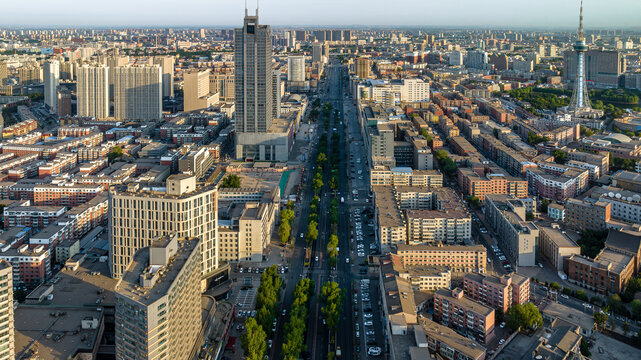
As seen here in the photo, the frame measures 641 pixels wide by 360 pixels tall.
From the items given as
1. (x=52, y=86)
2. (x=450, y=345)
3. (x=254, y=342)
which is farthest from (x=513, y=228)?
(x=52, y=86)

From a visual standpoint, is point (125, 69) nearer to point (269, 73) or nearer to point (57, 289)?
point (269, 73)

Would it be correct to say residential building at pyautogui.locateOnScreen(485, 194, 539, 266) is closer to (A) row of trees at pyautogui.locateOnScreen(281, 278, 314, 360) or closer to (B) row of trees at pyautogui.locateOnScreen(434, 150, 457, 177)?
(B) row of trees at pyautogui.locateOnScreen(434, 150, 457, 177)

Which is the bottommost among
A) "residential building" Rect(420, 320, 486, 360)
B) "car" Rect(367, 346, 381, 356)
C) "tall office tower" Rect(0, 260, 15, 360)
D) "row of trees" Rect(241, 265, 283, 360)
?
"car" Rect(367, 346, 381, 356)

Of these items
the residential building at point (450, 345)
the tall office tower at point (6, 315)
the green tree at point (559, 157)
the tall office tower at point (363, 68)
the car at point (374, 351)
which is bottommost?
the car at point (374, 351)

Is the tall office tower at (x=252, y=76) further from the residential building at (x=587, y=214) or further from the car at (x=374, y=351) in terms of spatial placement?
the car at (x=374, y=351)

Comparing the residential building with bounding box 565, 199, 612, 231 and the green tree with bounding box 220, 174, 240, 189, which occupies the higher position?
the green tree with bounding box 220, 174, 240, 189

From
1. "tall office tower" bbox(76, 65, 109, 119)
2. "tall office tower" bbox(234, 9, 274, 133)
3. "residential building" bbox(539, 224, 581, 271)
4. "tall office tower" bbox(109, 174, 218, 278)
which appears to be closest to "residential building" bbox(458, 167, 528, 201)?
"residential building" bbox(539, 224, 581, 271)

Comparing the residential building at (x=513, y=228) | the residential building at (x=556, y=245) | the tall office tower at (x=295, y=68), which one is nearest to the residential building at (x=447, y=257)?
the residential building at (x=513, y=228)
